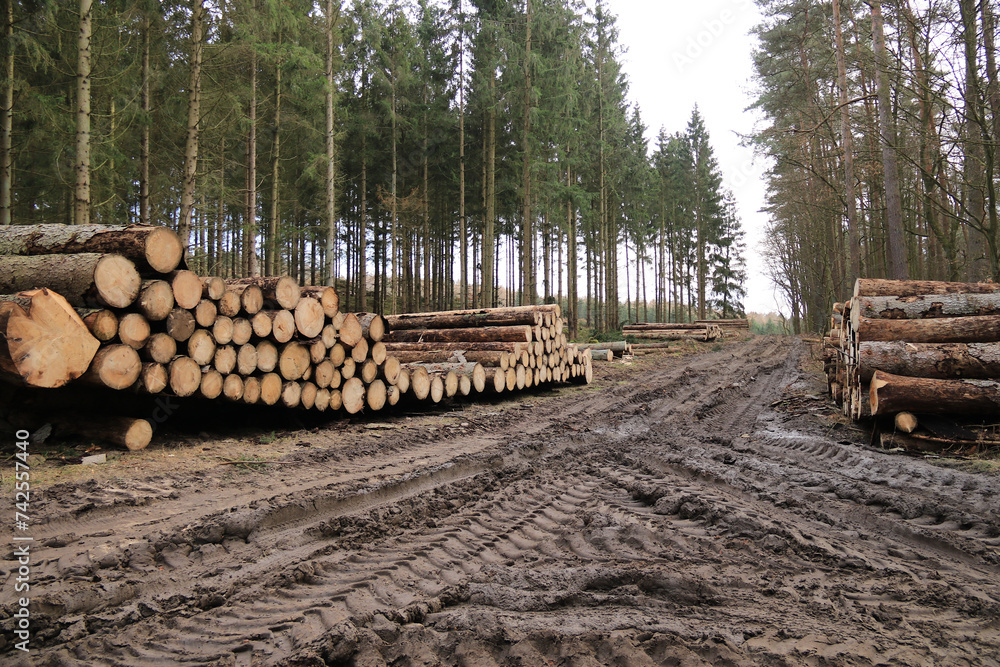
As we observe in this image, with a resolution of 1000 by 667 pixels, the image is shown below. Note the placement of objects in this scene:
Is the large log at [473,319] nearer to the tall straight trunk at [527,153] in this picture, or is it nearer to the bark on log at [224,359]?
the bark on log at [224,359]

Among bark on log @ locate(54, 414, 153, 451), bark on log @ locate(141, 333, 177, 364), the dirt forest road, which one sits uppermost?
bark on log @ locate(141, 333, 177, 364)

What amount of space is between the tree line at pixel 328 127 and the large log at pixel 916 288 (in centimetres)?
1315

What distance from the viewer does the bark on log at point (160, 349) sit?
506 centimetres

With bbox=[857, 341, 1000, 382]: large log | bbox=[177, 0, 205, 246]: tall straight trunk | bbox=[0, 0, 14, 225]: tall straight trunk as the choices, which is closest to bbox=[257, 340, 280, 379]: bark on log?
bbox=[857, 341, 1000, 382]: large log

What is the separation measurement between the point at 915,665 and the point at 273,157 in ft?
71.0

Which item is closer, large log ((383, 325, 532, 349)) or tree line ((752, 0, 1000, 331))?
tree line ((752, 0, 1000, 331))

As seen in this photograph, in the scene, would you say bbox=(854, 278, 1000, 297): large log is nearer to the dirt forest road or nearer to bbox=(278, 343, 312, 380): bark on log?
the dirt forest road

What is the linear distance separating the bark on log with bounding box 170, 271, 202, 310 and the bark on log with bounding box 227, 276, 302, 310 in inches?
30.5

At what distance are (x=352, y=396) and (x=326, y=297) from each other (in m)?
1.43

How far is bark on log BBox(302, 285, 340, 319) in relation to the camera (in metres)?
6.73

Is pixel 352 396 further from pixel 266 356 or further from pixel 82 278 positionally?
pixel 82 278

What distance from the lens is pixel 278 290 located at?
6262 mm

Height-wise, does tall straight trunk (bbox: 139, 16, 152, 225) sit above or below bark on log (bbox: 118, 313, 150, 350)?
above

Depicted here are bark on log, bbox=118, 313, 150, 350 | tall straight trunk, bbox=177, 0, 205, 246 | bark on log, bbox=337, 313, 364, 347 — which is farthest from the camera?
tall straight trunk, bbox=177, 0, 205, 246
